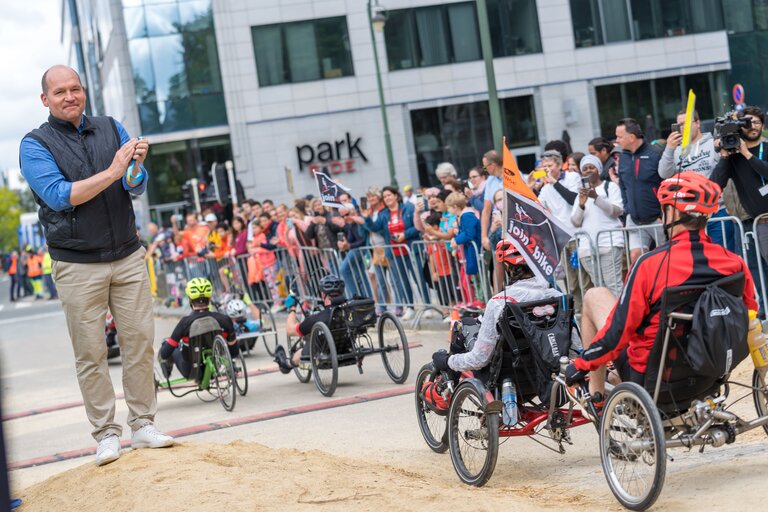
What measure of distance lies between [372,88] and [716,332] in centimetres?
3667

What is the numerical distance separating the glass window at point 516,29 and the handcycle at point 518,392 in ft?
118

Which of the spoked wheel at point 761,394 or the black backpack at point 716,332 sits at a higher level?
→ the black backpack at point 716,332

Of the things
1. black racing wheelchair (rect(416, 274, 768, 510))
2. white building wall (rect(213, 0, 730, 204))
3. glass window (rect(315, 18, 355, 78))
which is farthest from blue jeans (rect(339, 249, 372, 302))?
glass window (rect(315, 18, 355, 78))

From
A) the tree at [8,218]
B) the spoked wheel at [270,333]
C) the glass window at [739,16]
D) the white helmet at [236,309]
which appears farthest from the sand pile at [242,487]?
the tree at [8,218]

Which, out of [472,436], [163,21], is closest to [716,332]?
[472,436]

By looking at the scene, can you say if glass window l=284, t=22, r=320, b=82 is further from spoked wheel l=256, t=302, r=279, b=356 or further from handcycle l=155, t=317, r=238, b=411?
handcycle l=155, t=317, r=238, b=411

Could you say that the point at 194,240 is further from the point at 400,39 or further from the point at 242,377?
→ the point at 400,39

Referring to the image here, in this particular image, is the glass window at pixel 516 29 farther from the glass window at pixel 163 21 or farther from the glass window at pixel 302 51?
the glass window at pixel 163 21

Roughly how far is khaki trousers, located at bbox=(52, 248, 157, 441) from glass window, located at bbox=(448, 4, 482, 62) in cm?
3586

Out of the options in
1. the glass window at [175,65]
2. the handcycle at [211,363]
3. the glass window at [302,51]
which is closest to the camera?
the handcycle at [211,363]

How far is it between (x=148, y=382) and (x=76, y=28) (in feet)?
213

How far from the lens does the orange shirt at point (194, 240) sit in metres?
24.5

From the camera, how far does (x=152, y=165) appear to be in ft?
→ 139

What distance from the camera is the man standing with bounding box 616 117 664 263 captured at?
1084 cm
